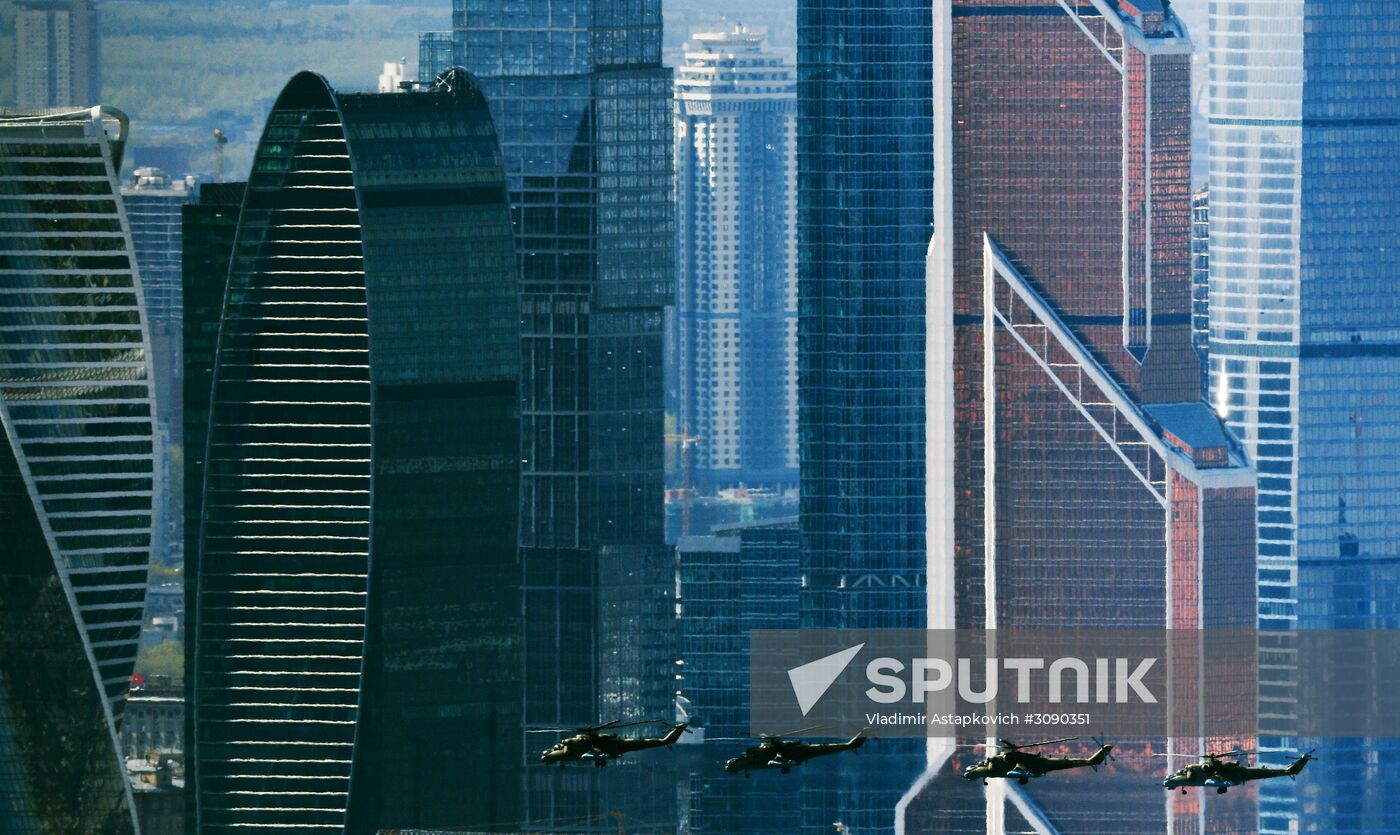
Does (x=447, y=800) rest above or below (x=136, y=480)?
below

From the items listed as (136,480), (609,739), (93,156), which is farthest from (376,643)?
(609,739)

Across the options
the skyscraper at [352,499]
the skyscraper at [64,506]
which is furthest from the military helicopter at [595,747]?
the skyscraper at [352,499]

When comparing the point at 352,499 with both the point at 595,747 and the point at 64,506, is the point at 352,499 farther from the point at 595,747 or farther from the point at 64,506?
the point at 595,747

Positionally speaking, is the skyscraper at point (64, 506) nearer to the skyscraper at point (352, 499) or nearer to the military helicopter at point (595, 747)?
the skyscraper at point (352, 499)

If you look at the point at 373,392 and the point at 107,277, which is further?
the point at 373,392

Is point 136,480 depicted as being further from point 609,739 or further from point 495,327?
point 609,739

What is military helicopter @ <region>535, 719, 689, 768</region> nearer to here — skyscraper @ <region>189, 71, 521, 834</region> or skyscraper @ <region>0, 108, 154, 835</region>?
skyscraper @ <region>0, 108, 154, 835</region>
